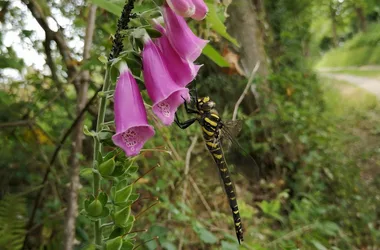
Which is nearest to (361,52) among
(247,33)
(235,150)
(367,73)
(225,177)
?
(367,73)

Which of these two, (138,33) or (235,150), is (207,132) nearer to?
(235,150)

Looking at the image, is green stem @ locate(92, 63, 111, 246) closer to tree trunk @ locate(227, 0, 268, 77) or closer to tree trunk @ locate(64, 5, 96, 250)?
tree trunk @ locate(64, 5, 96, 250)

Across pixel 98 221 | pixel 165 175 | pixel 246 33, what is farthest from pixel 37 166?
pixel 246 33

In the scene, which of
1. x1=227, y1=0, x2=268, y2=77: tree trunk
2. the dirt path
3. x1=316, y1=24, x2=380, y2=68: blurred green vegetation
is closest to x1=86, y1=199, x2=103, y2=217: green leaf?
x1=227, y1=0, x2=268, y2=77: tree trunk

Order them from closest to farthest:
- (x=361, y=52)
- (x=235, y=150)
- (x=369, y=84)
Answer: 1. (x=235, y=150)
2. (x=369, y=84)
3. (x=361, y=52)

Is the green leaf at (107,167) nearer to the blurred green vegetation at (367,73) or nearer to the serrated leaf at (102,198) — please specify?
the serrated leaf at (102,198)

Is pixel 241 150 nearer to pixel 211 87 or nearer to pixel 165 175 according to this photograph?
pixel 165 175
